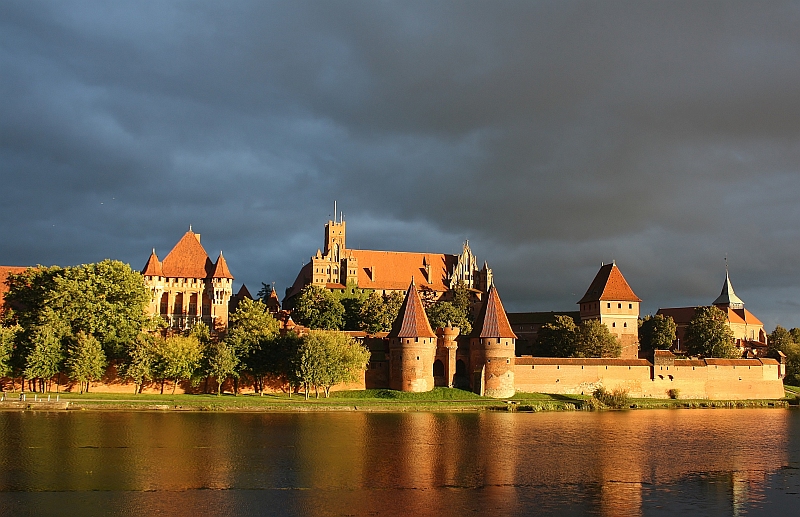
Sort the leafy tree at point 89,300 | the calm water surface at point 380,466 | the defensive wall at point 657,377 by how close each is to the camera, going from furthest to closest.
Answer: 1. the defensive wall at point 657,377
2. the leafy tree at point 89,300
3. the calm water surface at point 380,466

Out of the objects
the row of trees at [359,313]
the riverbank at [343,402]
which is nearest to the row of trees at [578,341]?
the riverbank at [343,402]

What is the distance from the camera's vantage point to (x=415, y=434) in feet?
126

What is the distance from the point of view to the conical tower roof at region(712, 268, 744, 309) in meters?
116

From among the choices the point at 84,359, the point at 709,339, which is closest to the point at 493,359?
the point at 709,339

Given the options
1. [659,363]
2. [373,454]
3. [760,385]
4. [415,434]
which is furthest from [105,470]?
[760,385]

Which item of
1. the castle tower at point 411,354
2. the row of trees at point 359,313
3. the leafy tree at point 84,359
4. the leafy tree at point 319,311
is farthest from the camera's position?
the leafy tree at point 319,311

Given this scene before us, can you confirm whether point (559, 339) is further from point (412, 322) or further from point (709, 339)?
point (412, 322)

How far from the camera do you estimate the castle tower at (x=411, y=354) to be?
2277 inches

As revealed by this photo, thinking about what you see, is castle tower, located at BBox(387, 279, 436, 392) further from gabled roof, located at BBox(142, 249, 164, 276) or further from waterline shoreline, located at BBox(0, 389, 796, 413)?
gabled roof, located at BBox(142, 249, 164, 276)

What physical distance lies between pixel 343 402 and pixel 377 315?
761 inches

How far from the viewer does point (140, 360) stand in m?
51.9

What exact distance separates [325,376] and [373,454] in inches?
842

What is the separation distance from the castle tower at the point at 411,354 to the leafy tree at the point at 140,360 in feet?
51.1

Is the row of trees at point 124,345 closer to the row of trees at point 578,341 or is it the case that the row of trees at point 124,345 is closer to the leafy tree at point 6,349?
the leafy tree at point 6,349
